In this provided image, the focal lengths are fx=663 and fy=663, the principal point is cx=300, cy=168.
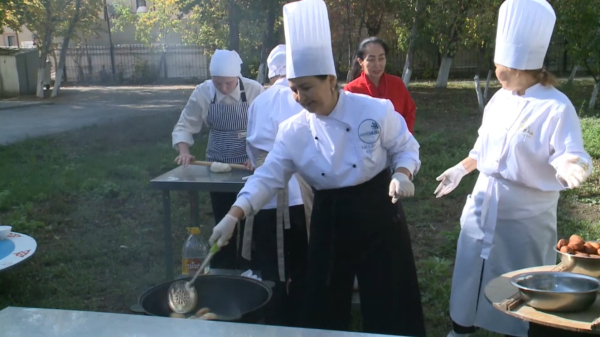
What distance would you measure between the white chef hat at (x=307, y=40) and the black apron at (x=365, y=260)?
53 centimetres

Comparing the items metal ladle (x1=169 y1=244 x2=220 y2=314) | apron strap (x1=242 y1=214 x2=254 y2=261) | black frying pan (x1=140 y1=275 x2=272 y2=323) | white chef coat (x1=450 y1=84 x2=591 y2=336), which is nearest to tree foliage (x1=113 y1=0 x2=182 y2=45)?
apron strap (x1=242 y1=214 x2=254 y2=261)

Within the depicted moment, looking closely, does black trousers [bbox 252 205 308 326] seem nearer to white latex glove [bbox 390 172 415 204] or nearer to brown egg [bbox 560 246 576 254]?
white latex glove [bbox 390 172 415 204]

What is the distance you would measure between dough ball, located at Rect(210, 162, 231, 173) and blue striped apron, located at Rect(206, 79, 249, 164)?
34 centimetres

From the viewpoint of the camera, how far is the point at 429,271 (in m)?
4.99

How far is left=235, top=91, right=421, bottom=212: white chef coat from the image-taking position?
2.75 metres

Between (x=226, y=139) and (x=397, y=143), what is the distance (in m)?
1.98

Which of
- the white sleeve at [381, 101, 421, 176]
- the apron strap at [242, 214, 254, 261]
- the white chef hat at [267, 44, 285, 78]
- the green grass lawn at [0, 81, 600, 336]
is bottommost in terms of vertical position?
the green grass lawn at [0, 81, 600, 336]

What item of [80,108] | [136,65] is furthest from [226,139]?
[136,65]

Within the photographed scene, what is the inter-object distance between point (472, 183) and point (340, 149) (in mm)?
5128

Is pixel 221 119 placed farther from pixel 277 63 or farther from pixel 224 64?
pixel 277 63

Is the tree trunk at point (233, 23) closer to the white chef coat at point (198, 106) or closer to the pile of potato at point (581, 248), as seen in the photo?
the white chef coat at point (198, 106)

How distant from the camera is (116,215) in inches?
269

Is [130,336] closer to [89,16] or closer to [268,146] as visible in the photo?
[268,146]

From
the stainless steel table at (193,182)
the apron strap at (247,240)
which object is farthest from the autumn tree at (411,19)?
the apron strap at (247,240)
